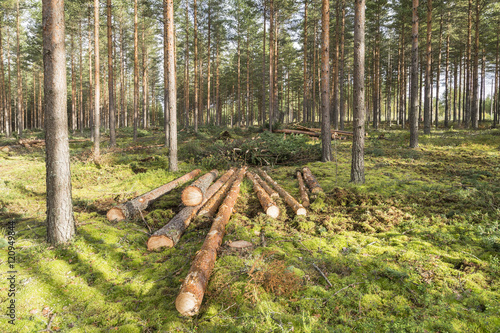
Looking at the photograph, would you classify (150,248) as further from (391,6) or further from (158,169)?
(391,6)

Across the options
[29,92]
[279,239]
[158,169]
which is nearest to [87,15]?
[158,169]

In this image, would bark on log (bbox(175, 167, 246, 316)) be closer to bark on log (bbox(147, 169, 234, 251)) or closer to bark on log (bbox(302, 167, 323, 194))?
bark on log (bbox(147, 169, 234, 251))

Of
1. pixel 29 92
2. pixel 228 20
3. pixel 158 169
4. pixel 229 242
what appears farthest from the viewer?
pixel 29 92

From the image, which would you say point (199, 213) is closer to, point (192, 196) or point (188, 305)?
point (192, 196)

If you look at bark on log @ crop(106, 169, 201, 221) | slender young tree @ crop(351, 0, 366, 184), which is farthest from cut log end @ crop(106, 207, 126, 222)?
slender young tree @ crop(351, 0, 366, 184)

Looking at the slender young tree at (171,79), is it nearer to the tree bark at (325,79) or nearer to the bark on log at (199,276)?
the bark on log at (199,276)

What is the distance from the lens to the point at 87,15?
66.5ft

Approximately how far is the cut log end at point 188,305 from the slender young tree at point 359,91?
653cm

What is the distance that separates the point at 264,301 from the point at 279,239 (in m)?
1.89

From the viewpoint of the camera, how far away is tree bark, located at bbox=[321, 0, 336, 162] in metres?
10.9

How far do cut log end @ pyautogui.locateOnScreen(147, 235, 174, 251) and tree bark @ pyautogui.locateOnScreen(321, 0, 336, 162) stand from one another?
353 inches

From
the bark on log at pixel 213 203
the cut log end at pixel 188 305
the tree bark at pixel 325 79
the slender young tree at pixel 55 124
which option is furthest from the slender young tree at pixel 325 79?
the cut log end at pixel 188 305

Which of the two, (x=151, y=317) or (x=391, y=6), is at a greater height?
(x=391, y=6)

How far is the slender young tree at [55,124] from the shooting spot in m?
4.33
